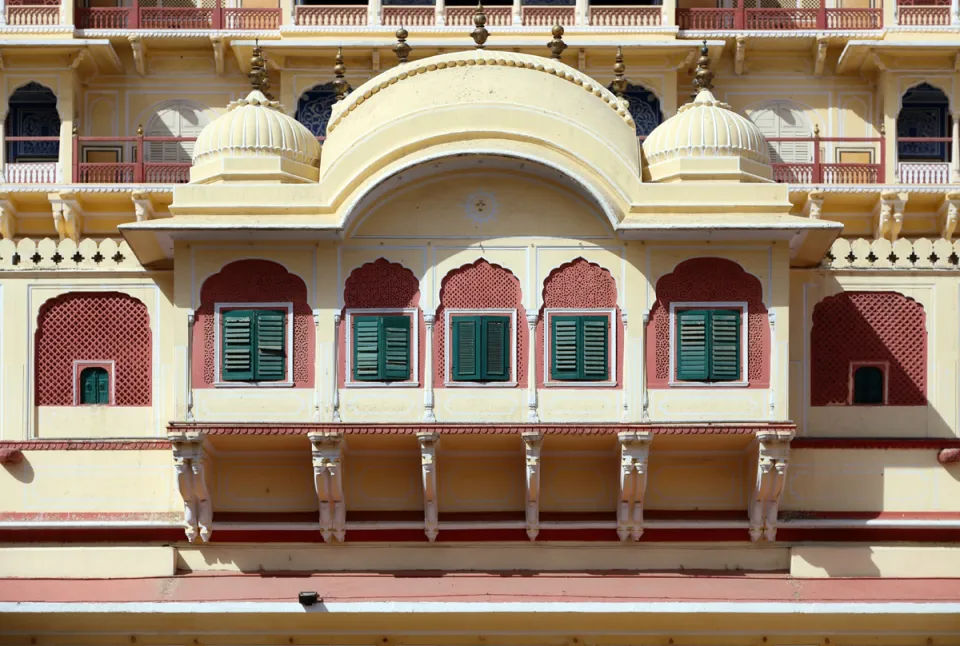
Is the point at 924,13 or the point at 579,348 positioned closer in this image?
the point at 579,348

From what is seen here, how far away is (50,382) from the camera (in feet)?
86.6

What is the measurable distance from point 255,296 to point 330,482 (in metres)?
2.30

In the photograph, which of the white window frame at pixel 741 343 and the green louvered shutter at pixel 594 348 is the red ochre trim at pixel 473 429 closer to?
the white window frame at pixel 741 343

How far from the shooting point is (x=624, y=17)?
106ft

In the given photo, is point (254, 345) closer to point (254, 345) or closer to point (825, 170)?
point (254, 345)

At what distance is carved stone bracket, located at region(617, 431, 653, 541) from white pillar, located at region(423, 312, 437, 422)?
7.13ft

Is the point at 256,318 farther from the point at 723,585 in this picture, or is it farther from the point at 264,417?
the point at 723,585

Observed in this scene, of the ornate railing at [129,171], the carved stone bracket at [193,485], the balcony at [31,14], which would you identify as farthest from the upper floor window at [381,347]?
the balcony at [31,14]

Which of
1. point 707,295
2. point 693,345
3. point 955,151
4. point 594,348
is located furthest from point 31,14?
point 955,151

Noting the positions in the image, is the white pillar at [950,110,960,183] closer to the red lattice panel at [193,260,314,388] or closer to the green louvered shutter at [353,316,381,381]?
the green louvered shutter at [353,316,381,381]

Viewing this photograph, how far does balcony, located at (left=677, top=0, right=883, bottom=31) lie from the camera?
32.4 metres

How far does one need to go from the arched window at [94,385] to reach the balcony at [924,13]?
1302 cm

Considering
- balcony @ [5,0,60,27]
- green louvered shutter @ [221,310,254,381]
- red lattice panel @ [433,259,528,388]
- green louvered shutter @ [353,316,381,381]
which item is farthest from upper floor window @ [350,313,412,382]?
balcony @ [5,0,60,27]

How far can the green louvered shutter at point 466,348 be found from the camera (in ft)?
82.5
